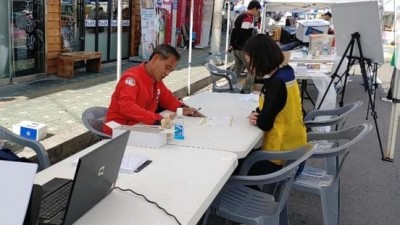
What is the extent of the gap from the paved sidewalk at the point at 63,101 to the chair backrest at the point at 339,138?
2.22 metres

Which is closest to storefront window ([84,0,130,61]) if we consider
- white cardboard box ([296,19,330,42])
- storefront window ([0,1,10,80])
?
storefront window ([0,1,10,80])

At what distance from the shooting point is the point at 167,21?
12.3m

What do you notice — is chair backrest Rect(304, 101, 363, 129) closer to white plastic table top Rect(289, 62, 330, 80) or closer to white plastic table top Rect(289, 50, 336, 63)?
white plastic table top Rect(289, 62, 330, 80)

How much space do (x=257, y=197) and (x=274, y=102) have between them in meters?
0.57

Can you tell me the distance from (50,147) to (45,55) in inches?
160

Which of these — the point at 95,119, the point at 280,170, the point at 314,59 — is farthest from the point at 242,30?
the point at 280,170

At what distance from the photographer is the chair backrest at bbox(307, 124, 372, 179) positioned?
2668 mm

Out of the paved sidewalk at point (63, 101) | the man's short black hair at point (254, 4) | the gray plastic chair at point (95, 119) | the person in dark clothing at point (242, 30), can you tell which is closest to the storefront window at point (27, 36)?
the paved sidewalk at point (63, 101)

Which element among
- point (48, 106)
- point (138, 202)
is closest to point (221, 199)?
point (138, 202)

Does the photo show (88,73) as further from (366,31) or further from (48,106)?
(366,31)

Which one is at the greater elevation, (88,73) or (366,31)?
(366,31)

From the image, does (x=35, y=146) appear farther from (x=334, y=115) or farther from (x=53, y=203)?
(x=334, y=115)

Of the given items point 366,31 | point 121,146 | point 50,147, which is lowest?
point 50,147

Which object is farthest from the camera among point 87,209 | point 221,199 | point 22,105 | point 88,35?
point 88,35
